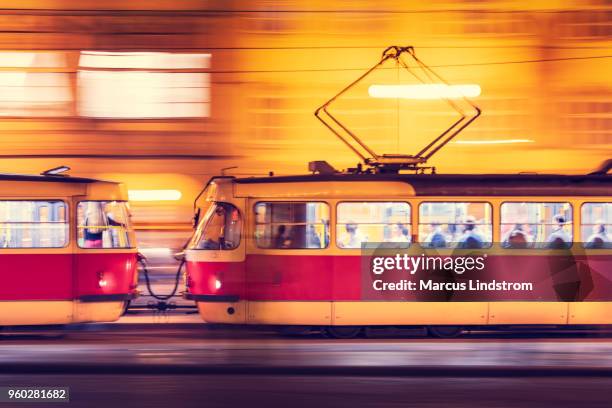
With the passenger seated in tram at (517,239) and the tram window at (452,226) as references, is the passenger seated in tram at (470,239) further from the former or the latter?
the passenger seated in tram at (517,239)

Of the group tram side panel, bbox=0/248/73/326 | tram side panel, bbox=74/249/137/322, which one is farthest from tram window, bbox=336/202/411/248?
tram side panel, bbox=0/248/73/326

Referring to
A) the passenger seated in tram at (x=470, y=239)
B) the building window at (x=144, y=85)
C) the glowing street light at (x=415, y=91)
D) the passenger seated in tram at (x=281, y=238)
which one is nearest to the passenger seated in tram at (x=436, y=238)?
the passenger seated in tram at (x=470, y=239)

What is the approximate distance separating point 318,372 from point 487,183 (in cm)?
461

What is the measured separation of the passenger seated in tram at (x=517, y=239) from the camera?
44.8ft

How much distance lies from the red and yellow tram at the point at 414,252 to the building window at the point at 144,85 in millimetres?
11796

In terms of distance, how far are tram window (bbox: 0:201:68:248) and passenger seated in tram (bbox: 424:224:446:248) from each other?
523 centimetres

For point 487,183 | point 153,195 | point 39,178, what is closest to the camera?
point 487,183

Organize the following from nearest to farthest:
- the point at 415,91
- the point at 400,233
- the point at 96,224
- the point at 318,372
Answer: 1. the point at 318,372
2. the point at 400,233
3. the point at 96,224
4. the point at 415,91

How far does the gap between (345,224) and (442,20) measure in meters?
12.9

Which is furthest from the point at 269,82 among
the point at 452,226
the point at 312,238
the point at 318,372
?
the point at 318,372

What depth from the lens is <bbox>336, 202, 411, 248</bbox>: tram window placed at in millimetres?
13562

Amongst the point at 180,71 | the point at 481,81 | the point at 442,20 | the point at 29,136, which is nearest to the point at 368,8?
the point at 442,20

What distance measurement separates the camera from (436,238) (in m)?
13.6

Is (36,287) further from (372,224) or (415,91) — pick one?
(415,91)
